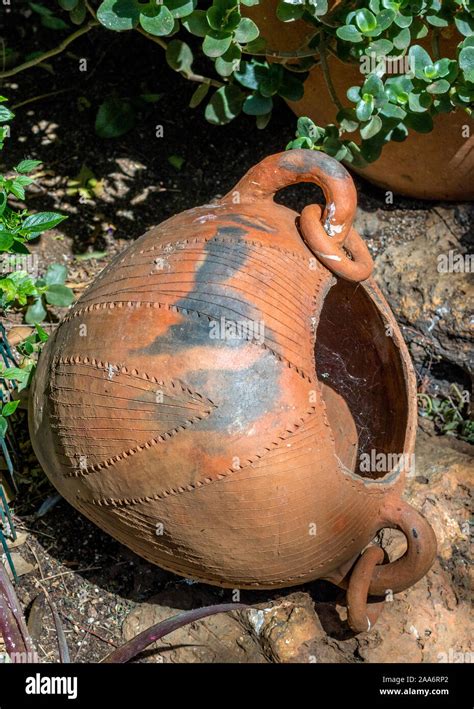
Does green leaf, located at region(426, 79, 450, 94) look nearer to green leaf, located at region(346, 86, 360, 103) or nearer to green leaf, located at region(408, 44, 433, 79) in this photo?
green leaf, located at region(408, 44, 433, 79)

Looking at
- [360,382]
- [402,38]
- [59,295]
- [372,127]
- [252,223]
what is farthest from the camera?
[59,295]

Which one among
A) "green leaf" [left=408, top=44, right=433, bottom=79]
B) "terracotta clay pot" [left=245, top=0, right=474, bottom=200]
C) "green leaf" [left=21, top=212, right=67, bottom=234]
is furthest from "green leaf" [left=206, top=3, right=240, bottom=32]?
"green leaf" [left=21, top=212, right=67, bottom=234]

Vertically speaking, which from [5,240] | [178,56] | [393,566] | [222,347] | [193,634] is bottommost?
[193,634]

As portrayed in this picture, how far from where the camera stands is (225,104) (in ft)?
10.6

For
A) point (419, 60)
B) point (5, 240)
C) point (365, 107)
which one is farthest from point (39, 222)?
point (419, 60)

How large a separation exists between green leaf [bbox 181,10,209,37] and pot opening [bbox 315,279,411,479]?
3.05 ft

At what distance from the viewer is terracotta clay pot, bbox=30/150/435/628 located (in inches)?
84.6

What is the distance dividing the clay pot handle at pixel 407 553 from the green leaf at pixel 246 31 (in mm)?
1523

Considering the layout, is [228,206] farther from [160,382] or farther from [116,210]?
[116,210]

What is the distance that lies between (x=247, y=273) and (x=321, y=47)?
1.15m

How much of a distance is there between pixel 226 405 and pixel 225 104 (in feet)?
5.03

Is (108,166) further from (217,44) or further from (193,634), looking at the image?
(193,634)

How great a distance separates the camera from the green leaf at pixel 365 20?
106 inches

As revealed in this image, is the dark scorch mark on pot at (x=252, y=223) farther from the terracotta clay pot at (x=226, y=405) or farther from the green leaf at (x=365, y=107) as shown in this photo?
the green leaf at (x=365, y=107)
